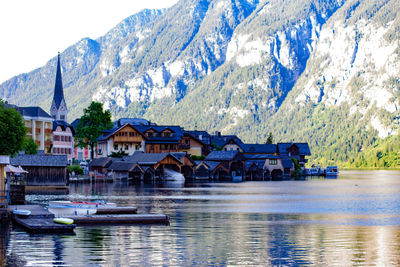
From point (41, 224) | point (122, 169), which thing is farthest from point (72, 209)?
point (122, 169)

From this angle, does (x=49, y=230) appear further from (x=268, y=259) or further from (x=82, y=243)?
(x=268, y=259)

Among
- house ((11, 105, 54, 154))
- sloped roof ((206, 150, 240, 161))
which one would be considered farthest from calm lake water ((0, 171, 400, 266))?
sloped roof ((206, 150, 240, 161))

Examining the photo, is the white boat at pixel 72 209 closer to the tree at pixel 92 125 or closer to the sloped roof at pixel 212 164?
the tree at pixel 92 125

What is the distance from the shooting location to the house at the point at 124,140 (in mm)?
195000

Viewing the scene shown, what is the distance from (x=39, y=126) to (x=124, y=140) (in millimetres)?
22979

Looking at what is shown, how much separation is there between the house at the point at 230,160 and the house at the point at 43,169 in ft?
245

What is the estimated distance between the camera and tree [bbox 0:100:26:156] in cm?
6347

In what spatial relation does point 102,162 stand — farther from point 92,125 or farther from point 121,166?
point 92,125

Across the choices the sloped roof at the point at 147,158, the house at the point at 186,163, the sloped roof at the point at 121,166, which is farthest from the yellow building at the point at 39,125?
the house at the point at 186,163

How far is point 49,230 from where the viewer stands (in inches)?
1992

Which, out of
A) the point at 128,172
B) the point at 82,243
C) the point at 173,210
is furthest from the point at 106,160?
the point at 82,243

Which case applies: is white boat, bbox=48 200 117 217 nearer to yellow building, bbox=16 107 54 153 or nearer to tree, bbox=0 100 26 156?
tree, bbox=0 100 26 156

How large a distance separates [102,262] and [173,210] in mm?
35292

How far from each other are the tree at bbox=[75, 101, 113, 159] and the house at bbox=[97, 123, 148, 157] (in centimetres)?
442
